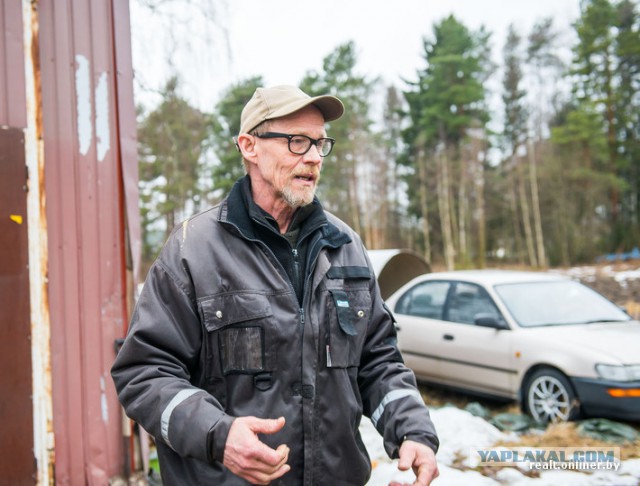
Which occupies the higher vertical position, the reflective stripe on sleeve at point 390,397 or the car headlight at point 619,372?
the reflective stripe on sleeve at point 390,397

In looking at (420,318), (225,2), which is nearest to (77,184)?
(420,318)

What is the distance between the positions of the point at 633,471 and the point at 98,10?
4.73 meters

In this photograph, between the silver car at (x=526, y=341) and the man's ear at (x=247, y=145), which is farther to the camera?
the silver car at (x=526, y=341)

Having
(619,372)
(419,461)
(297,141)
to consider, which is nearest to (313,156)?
(297,141)

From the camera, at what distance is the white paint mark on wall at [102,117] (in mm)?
3330

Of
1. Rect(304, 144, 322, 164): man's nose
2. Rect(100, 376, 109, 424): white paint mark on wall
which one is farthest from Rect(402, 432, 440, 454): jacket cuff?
Rect(100, 376, 109, 424): white paint mark on wall

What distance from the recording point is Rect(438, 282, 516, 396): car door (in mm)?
6031

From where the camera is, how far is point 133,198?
344cm

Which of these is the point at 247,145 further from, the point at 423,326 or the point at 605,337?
the point at 423,326

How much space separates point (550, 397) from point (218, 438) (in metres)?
4.79

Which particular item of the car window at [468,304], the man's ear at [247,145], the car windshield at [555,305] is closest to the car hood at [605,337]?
the car windshield at [555,305]

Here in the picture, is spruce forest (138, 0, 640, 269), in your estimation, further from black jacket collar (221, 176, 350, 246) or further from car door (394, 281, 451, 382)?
black jacket collar (221, 176, 350, 246)

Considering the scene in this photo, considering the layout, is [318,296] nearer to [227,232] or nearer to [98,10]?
[227,232]

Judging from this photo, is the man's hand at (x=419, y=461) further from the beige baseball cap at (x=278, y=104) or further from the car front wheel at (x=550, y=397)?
the car front wheel at (x=550, y=397)
